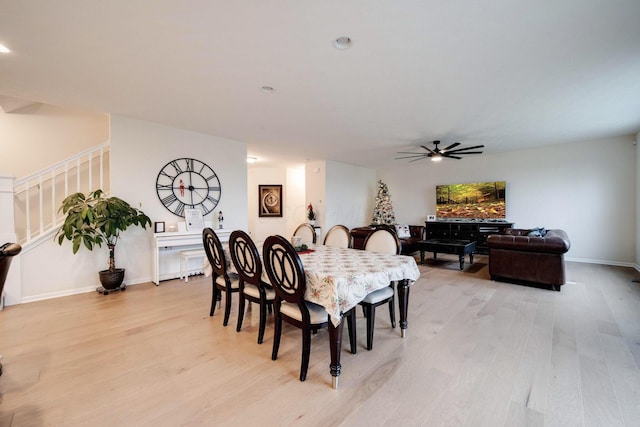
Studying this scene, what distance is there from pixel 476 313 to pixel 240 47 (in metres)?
3.69

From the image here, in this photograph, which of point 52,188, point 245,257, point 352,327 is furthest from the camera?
point 52,188

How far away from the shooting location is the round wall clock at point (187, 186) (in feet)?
14.7

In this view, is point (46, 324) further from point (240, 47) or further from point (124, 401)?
point (240, 47)

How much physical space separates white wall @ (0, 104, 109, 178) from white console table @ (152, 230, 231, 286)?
263cm

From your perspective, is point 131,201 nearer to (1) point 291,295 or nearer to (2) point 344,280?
(1) point 291,295

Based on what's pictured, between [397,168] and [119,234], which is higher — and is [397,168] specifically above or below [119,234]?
above

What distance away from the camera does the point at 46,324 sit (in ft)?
8.99

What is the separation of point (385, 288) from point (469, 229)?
5.56 metres

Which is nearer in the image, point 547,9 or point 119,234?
point 547,9

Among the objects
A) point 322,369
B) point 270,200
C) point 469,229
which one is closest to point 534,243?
point 469,229

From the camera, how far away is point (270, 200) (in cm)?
865

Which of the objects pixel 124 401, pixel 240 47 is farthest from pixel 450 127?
pixel 124 401

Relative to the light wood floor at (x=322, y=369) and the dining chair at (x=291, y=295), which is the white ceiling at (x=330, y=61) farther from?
the light wood floor at (x=322, y=369)

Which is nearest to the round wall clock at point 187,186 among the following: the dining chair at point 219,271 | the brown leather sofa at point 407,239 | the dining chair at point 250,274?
the dining chair at point 219,271
